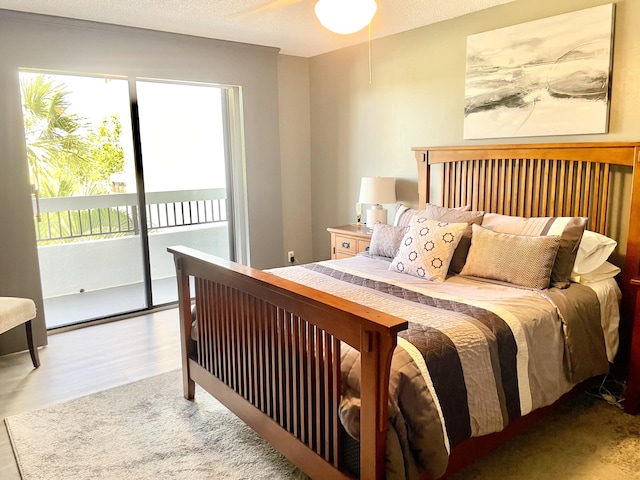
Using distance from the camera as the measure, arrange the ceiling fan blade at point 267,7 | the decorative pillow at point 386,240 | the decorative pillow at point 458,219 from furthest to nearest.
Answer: the decorative pillow at point 386,240, the ceiling fan blade at point 267,7, the decorative pillow at point 458,219

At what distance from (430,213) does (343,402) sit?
1.92 meters

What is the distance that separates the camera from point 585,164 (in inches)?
115

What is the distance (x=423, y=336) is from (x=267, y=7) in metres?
2.50

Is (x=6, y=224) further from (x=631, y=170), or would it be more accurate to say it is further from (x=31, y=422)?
(x=631, y=170)

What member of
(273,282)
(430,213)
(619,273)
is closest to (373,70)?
(430,213)

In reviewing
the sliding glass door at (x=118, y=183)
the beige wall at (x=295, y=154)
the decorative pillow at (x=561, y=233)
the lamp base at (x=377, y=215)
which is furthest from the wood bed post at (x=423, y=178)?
the sliding glass door at (x=118, y=183)

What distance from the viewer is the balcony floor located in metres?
3.98

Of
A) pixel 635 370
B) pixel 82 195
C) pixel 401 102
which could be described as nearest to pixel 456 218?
pixel 635 370

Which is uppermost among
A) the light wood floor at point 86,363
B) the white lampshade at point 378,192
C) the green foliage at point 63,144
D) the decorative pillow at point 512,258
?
the green foliage at point 63,144

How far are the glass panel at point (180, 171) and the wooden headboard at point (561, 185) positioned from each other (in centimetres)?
215

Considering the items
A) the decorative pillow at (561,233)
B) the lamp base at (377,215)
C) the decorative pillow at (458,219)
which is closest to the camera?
the decorative pillow at (561,233)

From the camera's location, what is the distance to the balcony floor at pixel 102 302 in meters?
3.98

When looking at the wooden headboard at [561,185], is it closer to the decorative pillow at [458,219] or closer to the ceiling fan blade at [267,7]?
the decorative pillow at [458,219]

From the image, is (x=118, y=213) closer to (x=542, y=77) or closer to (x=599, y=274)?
(x=542, y=77)
